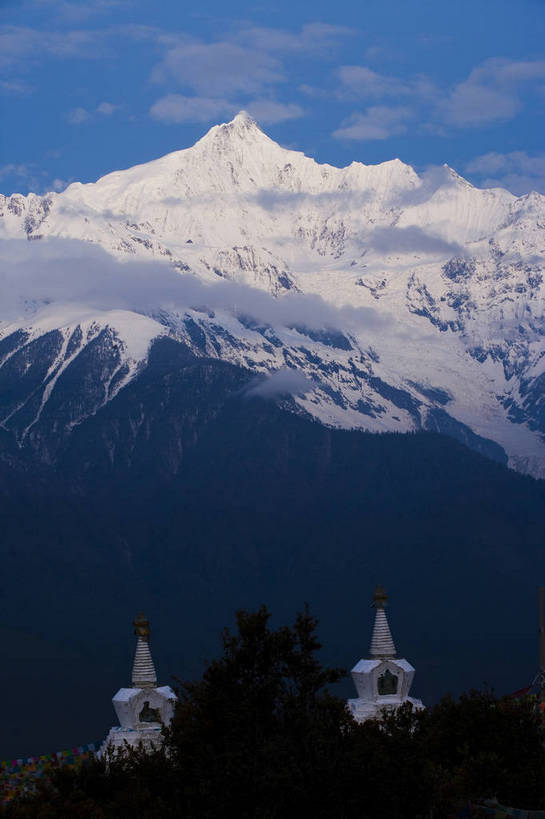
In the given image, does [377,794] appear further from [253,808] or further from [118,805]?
[118,805]

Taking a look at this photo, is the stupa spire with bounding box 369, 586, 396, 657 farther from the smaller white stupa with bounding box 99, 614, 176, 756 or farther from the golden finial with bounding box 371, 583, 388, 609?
the smaller white stupa with bounding box 99, 614, 176, 756

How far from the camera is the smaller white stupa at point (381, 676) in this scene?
259 ft

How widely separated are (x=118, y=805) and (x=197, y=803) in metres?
5.13

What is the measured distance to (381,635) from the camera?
263 feet

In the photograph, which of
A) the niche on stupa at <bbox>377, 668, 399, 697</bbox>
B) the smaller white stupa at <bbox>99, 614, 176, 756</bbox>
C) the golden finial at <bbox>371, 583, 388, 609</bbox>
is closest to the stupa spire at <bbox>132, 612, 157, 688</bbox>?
the smaller white stupa at <bbox>99, 614, 176, 756</bbox>

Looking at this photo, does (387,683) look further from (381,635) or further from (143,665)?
(143,665)

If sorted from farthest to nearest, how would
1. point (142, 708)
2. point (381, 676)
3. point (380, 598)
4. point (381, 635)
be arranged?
point (381, 635) < point (380, 598) < point (381, 676) < point (142, 708)

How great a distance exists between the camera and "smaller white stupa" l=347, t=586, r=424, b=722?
7881cm

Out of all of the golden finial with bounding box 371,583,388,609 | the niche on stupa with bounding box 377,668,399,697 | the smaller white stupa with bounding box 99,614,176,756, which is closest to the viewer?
the smaller white stupa with bounding box 99,614,176,756

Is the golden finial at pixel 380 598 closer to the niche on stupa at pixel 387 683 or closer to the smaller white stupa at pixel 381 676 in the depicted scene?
the smaller white stupa at pixel 381 676

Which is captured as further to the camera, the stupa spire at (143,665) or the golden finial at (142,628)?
the golden finial at (142,628)

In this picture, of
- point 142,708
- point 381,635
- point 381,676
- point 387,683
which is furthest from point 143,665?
point 387,683

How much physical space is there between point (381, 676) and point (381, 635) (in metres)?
2.08

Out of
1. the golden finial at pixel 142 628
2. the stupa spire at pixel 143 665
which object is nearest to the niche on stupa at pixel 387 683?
the stupa spire at pixel 143 665
